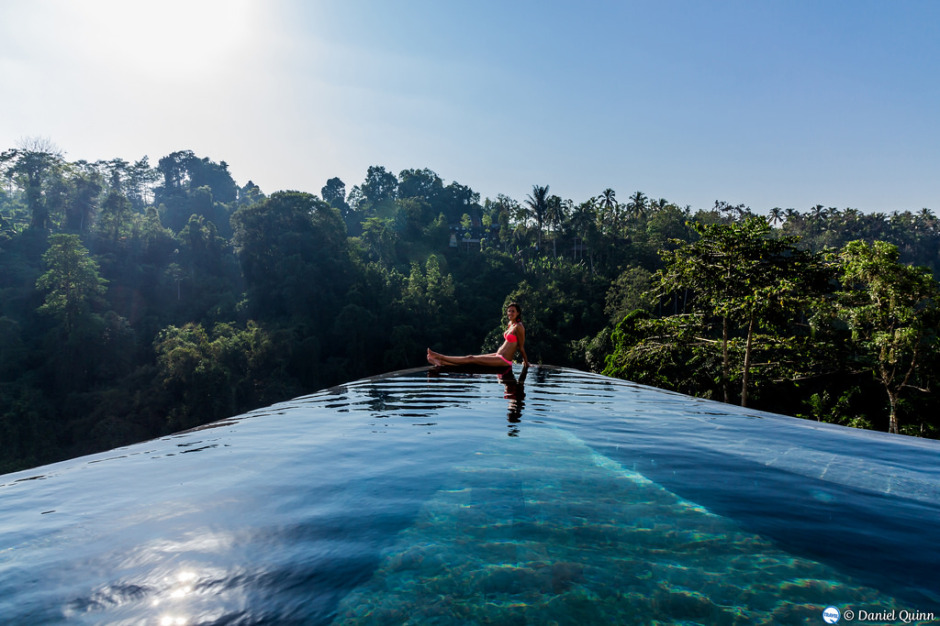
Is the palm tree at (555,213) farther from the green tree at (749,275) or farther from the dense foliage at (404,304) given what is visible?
the green tree at (749,275)

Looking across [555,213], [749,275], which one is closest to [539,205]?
[555,213]

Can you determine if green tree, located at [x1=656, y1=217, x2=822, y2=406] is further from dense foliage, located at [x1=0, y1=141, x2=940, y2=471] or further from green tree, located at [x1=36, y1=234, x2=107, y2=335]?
green tree, located at [x1=36, y1=234, x2=107, y2=335]

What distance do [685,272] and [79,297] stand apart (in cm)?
3888

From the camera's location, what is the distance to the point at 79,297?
3444cm

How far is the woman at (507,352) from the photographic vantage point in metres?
8.33

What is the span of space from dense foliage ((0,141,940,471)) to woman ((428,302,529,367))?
32.9 ft

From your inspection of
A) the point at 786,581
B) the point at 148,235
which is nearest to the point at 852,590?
the point at 786,581

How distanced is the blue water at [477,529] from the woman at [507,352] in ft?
12.5

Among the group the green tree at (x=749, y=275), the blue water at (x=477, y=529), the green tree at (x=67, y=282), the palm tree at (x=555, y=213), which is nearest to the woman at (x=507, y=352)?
the blue water at (x=477, y=529)

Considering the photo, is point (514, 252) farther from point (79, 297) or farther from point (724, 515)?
point (724, 515)

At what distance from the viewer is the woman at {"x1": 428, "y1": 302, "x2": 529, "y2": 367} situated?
8.33m

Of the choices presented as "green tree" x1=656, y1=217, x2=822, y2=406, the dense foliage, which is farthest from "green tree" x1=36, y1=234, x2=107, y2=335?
"green tree" x1=656, y1=217, x2=822, y2=406

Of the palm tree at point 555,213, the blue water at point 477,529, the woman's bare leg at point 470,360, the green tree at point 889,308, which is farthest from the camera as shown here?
the palm tree at point 555,213

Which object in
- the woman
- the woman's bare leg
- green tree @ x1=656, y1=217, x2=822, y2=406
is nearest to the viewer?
the woman
